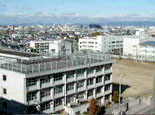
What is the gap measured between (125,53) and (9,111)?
215ft

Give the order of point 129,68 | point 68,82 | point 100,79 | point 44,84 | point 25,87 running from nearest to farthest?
point 25,87, point 44,84, point 68,82, point 100,79, point 129,68

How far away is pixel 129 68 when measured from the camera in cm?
6181

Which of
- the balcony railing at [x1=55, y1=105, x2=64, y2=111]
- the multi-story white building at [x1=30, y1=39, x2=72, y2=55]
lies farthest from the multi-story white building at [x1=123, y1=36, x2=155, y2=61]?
the balcony railing at [x1=55, y1=105, x2=64, y2=111]

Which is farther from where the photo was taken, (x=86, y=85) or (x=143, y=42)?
(x=143, y=42)

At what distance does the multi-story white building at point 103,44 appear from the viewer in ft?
277

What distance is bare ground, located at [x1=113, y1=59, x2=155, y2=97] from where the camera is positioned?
39588 millimetres

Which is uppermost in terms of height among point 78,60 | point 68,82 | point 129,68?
point 78,60

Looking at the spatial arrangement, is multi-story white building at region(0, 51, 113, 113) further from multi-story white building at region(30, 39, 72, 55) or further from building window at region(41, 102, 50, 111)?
Answer: multi-story white building at region(30, 39, 72, 55)

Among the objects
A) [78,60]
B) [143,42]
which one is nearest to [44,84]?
[78,60]

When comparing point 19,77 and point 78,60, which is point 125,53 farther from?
point 19,77

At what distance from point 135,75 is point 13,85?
34313 mm

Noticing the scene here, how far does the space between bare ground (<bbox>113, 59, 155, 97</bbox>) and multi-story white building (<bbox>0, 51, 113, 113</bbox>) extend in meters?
8.42

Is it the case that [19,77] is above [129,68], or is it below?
above

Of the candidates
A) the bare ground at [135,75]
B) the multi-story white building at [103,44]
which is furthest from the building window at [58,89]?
the multi-story white building at [103,44]
